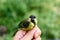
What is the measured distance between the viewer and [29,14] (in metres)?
3.28

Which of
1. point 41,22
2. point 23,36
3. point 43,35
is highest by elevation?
point 23,36

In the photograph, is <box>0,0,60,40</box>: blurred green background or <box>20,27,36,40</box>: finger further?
<box>0,0,60,40</box>: blurred green background

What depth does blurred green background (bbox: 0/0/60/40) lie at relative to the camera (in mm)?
3219

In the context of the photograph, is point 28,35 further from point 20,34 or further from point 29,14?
point 29,14

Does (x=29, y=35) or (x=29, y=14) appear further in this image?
(x=29, y=14)

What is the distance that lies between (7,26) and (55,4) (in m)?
0.80

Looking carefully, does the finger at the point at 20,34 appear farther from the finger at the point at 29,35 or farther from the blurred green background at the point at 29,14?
the blurred green background at the point at 29,14

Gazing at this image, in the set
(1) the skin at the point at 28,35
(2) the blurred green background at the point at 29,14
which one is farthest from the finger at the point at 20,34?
(2) the blurred green background at the point at 29,14

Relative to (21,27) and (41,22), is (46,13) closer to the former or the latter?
(41,22)

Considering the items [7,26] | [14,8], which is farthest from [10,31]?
[14,8]

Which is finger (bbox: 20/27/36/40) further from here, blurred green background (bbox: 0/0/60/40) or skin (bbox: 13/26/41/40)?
blurred green background (bbox: 0/0/60/40)

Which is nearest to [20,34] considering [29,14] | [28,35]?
[28,35]

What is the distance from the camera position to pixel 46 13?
3305 mm

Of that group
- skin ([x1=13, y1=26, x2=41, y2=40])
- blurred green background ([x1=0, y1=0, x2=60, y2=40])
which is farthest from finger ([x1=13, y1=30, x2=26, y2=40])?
blurred green background ([x1=0, y1=0, x2=60, y2=40])
